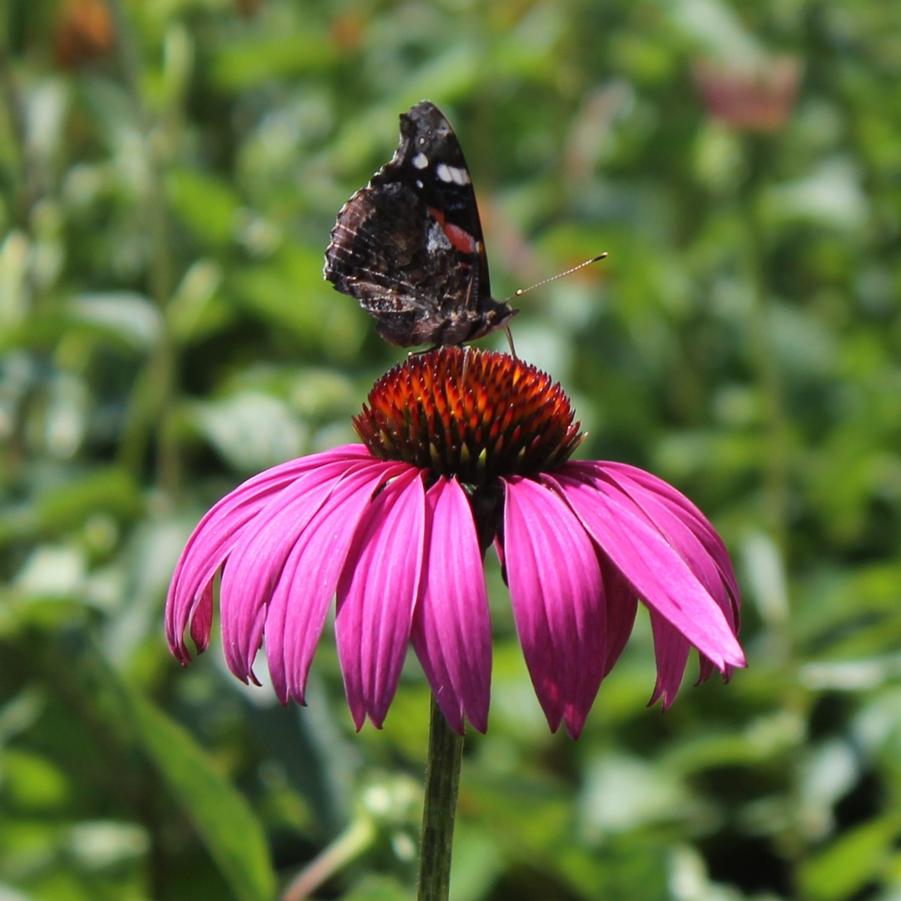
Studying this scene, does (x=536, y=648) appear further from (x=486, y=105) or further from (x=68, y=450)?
(x=486, y=105)

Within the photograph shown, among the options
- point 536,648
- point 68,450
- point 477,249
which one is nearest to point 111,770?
point 68,450

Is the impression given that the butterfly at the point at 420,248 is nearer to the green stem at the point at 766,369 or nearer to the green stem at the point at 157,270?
the green stem at the point at 157,270

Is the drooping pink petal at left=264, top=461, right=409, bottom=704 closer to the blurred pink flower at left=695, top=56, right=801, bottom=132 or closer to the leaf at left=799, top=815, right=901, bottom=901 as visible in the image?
the leaf at left=799, top=815, right=901, bottom=901

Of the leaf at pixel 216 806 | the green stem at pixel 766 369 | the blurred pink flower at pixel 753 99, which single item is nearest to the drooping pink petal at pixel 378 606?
the leaf at pixel 216 806

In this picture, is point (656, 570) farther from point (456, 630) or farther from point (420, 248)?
point (420, 248)

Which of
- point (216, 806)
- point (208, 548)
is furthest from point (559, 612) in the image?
point (216, 806)

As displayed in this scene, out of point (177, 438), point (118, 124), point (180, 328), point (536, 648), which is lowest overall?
point (536, 648)
